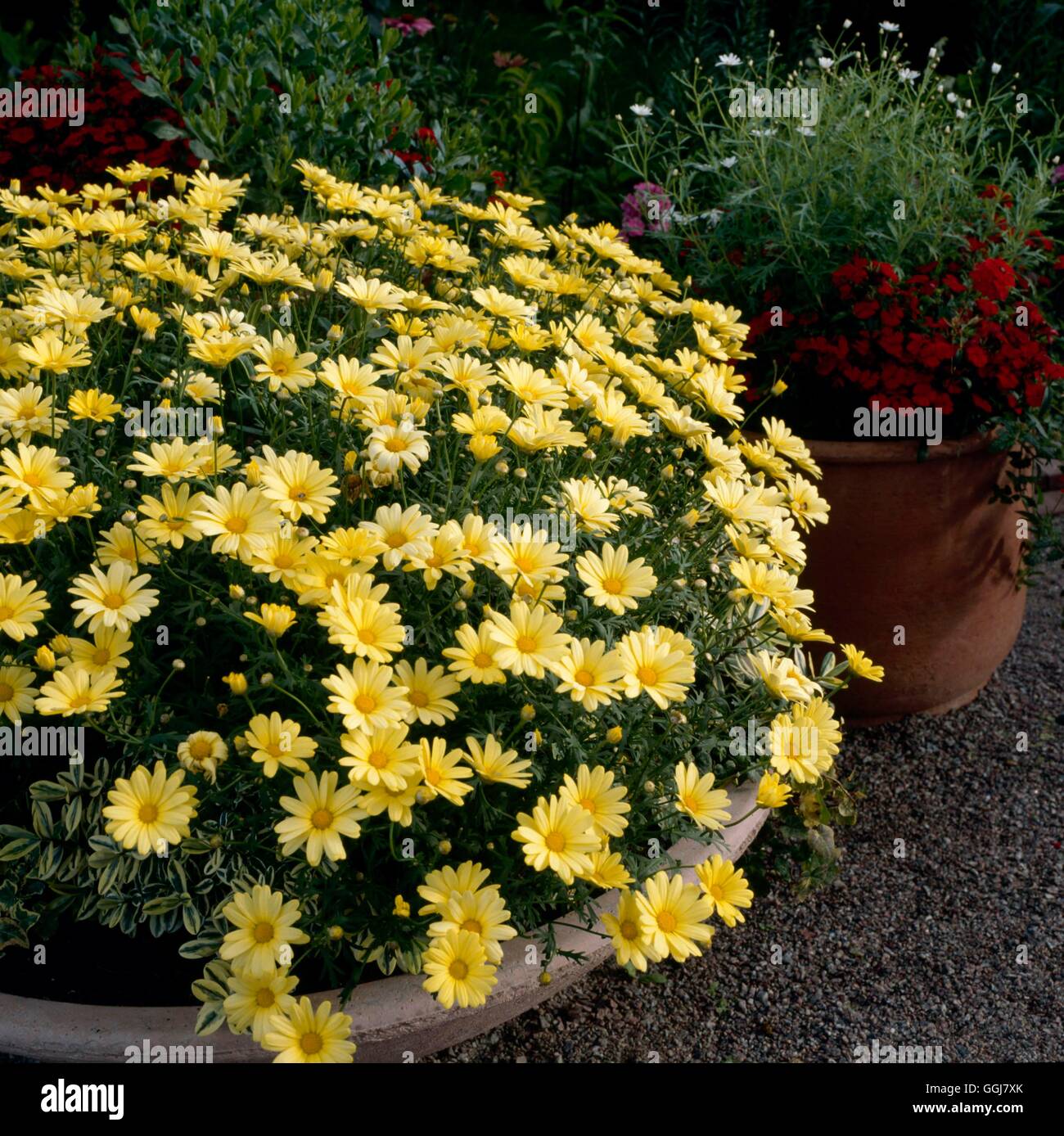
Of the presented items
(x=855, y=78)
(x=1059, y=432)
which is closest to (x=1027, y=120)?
(x=855, y=78)

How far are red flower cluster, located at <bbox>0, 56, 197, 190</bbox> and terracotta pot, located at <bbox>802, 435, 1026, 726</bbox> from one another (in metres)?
2.21

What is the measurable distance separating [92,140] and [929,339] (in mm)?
2587

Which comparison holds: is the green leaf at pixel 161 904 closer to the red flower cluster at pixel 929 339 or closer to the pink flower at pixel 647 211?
the red flower cluster at pixel 929 339

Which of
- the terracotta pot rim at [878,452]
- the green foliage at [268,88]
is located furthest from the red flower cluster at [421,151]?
the terracotta pot rim at [878,452]

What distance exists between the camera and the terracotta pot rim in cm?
299

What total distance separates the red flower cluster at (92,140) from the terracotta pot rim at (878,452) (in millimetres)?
2083

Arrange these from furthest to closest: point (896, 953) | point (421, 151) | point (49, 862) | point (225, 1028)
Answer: point (421, 151)
point (896, 953)
point (49, 862)
point (225, 1028)

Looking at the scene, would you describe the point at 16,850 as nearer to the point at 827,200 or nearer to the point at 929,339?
the point at 929,339

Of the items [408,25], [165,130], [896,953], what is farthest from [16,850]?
[408,25]

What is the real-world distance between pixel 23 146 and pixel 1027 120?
4.13m

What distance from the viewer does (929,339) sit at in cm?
305

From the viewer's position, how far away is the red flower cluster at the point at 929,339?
118 inches

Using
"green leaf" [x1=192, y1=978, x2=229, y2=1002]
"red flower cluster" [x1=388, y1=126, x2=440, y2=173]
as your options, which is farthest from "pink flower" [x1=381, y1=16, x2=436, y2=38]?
"green leaf" [x1=192, y1=978, x2=229, y2=1002]

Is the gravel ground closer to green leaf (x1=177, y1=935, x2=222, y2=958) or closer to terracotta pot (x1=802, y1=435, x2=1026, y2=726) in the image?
terracotta pot (x1=802, y1=435, x2=1026, y2=726)
